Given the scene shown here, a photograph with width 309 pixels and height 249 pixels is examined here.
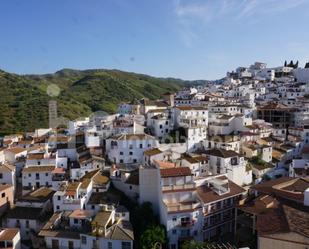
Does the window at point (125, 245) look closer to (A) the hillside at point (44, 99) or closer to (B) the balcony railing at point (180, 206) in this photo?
(B) the balcony railing at point (180, 206)

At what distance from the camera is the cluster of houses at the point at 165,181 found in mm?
23750

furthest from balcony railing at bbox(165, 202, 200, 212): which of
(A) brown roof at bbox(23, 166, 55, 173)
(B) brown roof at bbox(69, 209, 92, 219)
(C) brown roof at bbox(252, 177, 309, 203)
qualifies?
(A) brown roof at bbox(23, 166, 55, 173)

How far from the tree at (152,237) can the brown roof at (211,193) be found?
4.19 metres

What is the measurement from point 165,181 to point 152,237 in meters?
4.20

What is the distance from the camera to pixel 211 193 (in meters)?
27.0

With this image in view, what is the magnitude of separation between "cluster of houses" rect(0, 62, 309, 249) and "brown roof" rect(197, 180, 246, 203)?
0.09 metres

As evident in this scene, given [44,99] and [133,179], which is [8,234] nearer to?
[133,179]

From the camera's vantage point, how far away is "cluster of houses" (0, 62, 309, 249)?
23.8 metres

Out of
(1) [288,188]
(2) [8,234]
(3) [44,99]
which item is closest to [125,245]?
(2) [8,234]

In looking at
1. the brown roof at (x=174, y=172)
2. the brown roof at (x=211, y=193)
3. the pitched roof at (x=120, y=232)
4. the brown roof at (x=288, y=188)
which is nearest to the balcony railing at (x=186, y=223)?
the brown roof at (x=211, y=193)

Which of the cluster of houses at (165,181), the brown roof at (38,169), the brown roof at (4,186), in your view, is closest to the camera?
the cluster of houses at (165,181)

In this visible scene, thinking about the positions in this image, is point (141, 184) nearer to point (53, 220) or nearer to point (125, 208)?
point (125, 208)

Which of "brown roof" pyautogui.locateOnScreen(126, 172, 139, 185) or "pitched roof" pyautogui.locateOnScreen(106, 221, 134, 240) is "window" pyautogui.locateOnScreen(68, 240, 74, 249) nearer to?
"pitched roof" pyautogui.locateOnScreen(106, 221, 134, 240)

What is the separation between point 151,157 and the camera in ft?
106
